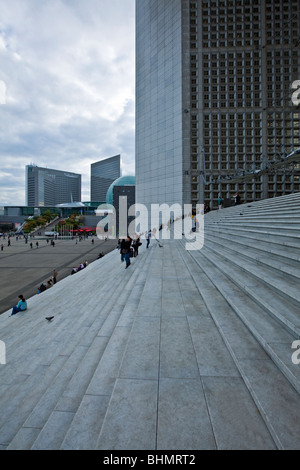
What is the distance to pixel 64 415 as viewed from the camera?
223 cm

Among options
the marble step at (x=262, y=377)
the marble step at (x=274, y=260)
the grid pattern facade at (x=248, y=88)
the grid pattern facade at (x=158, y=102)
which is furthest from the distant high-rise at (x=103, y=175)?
the marble step at (x=262, y=377)

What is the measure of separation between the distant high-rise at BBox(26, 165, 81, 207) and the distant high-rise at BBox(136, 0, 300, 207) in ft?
517

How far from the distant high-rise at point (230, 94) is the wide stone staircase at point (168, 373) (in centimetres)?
2699

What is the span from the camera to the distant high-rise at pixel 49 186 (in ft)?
540

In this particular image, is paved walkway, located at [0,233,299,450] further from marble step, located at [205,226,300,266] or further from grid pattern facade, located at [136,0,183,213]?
grid pattern facade, located at [136,0,183,213]

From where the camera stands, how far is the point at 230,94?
31.1 metres

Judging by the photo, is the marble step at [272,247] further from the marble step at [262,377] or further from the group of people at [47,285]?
the group of people at [47,285]

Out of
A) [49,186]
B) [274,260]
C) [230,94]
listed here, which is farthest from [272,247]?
[49,186]

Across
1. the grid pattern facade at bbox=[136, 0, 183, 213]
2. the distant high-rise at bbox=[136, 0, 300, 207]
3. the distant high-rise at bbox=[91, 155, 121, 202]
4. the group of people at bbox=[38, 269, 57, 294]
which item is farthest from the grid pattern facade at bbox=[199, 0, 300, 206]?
the distant high-rise at bbox=[91, 155, 121, 202]

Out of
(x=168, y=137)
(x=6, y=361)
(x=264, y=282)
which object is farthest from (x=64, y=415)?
(x=168, y=137)

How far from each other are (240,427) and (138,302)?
335 cm

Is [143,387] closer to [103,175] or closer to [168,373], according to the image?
[168,373]

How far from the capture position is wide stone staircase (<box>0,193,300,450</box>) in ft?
6.28
